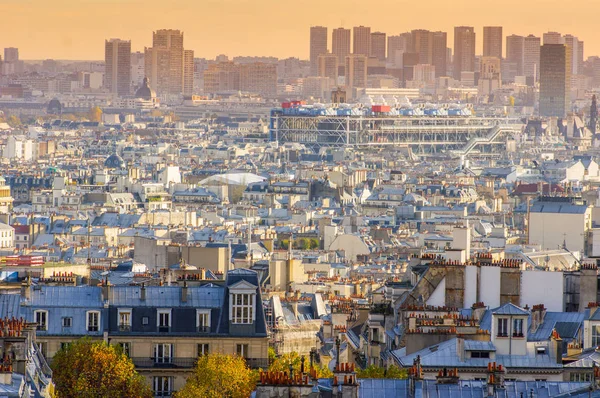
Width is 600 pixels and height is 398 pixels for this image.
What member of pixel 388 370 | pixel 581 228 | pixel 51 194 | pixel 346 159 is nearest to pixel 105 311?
pixel 388 370

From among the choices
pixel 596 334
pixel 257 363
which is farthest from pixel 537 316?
pixel 257 363

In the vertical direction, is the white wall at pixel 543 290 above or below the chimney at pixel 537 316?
above

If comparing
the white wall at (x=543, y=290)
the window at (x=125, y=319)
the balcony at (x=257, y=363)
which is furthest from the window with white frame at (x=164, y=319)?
the white wall at (x=543, y=290)

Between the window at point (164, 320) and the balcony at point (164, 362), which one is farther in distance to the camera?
the window at point (164, 320)

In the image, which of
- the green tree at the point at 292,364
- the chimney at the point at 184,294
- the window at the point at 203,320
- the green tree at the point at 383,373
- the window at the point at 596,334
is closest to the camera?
the green tree at the point at 383,373

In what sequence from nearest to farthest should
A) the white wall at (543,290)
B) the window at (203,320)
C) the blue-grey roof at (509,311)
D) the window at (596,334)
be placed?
the blue-grey roof at (509,311) → the window at (596,334) → the white wall at (543,290) → the window at (203,320)

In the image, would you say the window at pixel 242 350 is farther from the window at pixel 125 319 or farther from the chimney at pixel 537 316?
the chimney at pixel 537 316
